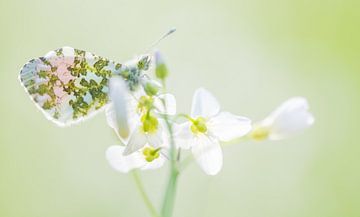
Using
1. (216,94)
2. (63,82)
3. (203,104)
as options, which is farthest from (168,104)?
(216,94)

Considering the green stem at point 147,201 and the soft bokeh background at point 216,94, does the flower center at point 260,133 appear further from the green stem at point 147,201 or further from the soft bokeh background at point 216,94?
the soft bokeh background at point 216,94

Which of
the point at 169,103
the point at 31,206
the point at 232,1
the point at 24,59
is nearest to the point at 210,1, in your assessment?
the point at 232,1

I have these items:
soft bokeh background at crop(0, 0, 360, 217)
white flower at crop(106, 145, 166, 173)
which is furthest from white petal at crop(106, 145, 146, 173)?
soft bokeh background at crop(0, 0, 360, 217)

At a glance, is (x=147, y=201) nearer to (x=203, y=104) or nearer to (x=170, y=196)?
(x=170, y=196)

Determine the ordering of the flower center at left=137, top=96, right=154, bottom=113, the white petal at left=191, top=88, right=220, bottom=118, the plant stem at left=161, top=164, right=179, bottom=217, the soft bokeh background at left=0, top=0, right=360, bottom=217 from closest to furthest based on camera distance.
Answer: the plant stem at left=161, top=164, right=179, bottom=217, the flower center at left=137, top=96, right=154, bottom=113, the white petal at left=191, top=88, right=220, bottom=118, the soft bokeh background at left=0, top=0, right=360, bottom=217

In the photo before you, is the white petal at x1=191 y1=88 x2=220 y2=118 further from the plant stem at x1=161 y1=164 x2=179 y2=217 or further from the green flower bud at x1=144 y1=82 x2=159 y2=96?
the plant stem at x1=161 y1=164 x2=179 y2=217

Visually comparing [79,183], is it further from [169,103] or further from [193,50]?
[169,103]
